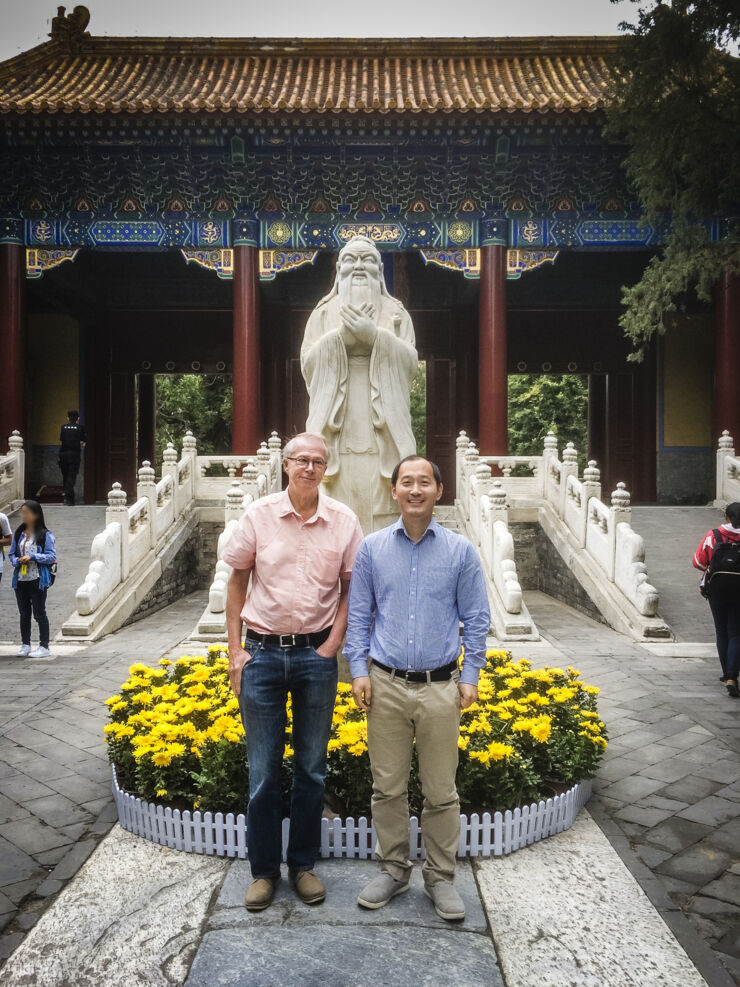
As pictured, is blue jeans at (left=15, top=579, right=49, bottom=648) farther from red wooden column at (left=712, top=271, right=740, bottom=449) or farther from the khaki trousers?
red wooden column at (left=712, top=271, right=740, bottom=449)

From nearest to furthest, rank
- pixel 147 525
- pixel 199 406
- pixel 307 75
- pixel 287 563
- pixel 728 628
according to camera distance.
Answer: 1. pixel 287 563
2. pixel 728 628
3. pixel 147 525
4. pixel 307 75
5. pixel 199 406

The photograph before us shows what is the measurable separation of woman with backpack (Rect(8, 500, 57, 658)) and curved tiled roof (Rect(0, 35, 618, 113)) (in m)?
7.41

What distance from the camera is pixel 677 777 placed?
394 cm

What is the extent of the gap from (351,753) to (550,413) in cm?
2311

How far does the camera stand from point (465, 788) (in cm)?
321

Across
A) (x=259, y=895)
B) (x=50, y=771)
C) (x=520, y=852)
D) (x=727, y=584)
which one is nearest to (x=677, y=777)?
(x=520, y=852)

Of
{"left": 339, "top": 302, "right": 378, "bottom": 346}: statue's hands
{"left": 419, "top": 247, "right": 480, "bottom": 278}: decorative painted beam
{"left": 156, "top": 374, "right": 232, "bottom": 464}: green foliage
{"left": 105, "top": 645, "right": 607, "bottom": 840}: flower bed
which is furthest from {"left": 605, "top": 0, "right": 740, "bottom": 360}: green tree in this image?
{"left": 156, "top": 374, "right": 232, "bottom": 464}: green foliage

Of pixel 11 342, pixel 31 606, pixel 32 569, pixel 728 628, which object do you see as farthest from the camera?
pixel 11 342

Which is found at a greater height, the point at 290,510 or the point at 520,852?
the point at 290,510

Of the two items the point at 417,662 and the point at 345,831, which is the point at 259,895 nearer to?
the point at 345,831

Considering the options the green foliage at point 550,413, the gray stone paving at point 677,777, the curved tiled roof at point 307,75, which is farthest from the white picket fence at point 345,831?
the green foliage at point 550,413

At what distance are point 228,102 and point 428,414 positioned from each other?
6.68 m

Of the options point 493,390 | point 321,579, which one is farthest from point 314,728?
point 493,390

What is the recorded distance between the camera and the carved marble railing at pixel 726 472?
11602 mm
